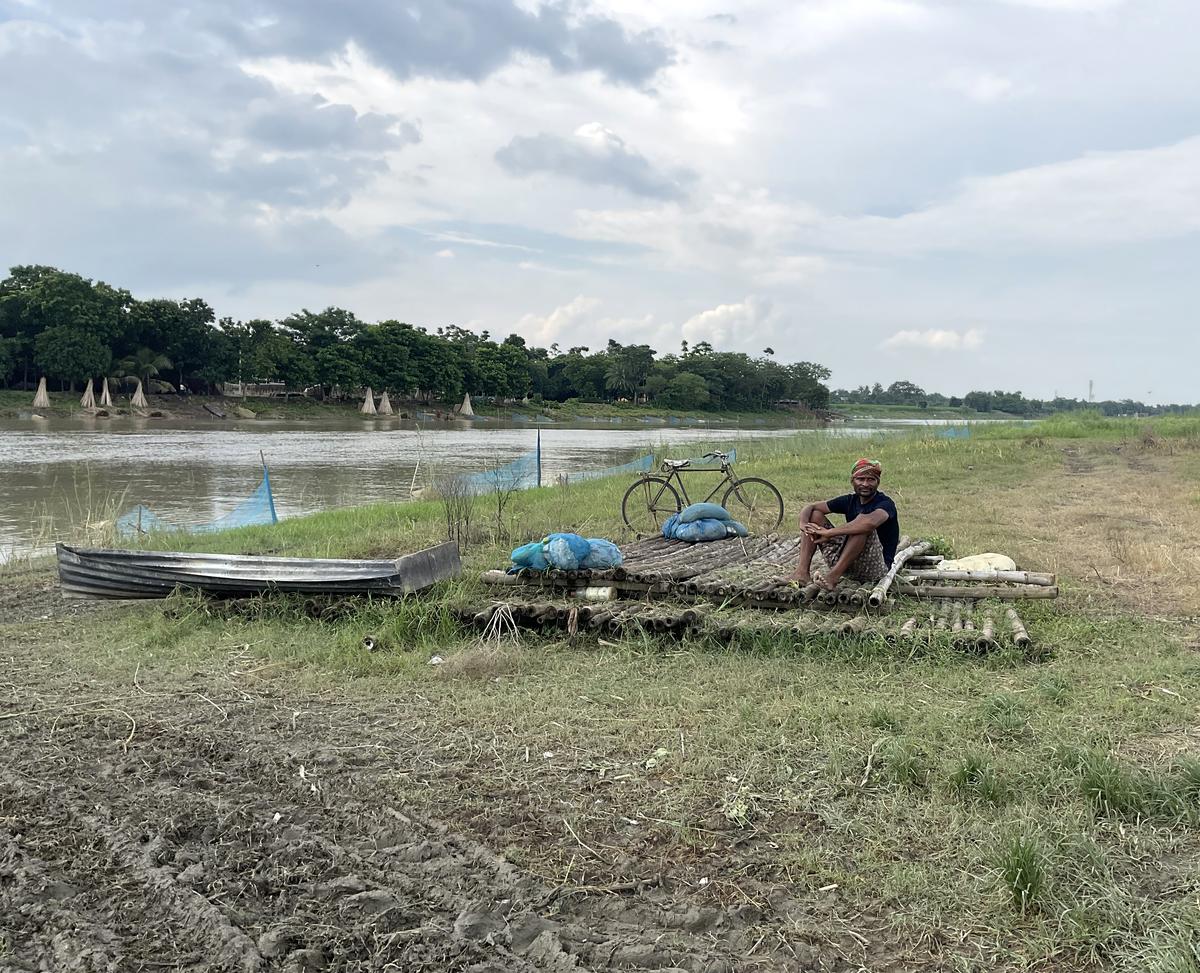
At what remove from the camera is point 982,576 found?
6645mm

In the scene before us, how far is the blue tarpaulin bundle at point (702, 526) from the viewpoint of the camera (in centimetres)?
866

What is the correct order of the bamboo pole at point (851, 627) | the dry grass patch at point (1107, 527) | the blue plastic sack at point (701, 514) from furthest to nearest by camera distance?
the blue plastic sack at point (701, 514) → the dry grass patch at point (1107, 527) → the bamboo pole at point (851, 627)

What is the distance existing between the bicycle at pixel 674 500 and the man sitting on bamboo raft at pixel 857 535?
11.5ft

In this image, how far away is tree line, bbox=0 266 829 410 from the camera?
1786 inches

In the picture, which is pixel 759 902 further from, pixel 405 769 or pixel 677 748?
pixel 405 769

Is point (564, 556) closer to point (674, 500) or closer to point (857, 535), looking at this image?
point (857, 535)

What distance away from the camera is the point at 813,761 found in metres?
3.76

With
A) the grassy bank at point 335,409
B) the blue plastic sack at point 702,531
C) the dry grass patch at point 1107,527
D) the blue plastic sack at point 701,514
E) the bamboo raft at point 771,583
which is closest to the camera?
the bamboo raft at point 771,583

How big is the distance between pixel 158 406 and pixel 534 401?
112 feet

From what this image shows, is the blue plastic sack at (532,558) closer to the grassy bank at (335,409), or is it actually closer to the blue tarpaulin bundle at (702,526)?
the blue tarpaulin bundle at (702,526)

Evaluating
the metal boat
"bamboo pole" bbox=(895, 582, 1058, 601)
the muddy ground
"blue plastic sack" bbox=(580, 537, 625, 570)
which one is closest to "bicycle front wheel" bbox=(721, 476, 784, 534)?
"bamboo pole" bbox=(895, 582, 1058, 601)

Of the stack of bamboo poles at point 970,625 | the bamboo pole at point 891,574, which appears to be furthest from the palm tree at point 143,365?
the stack of bamboo poles at point 970,625

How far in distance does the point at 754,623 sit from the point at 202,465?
21606 millimetres

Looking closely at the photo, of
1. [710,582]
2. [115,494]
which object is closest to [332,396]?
[115,494]
